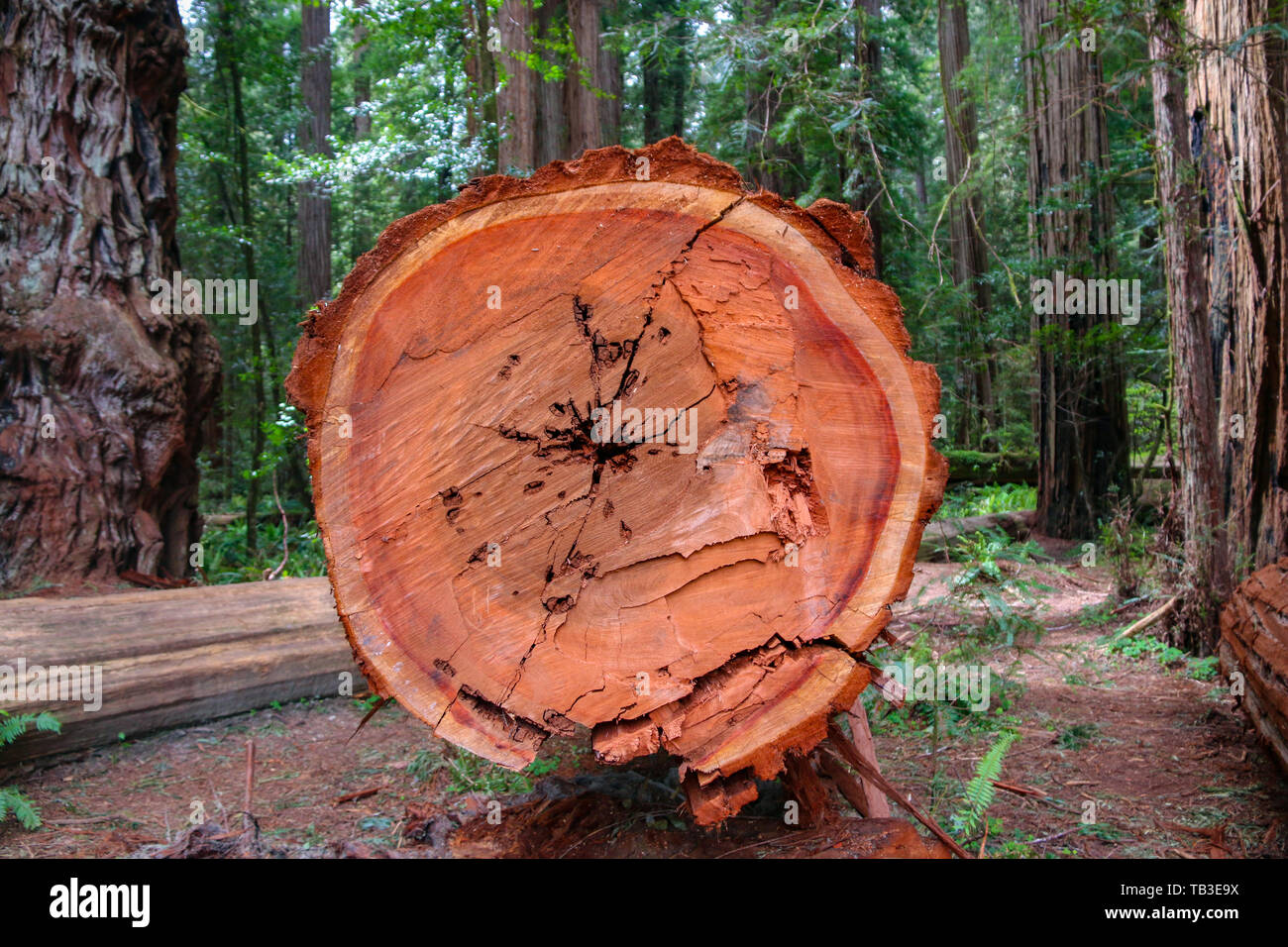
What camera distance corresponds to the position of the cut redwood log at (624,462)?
99.2 inches

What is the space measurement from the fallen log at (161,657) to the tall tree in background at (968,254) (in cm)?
693

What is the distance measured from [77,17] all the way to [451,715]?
520 cm

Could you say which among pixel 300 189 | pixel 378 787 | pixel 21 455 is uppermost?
pixel 300 189

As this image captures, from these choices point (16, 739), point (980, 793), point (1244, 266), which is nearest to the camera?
point (980, 793)

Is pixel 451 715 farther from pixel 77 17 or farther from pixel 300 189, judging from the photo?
pixel 300 189

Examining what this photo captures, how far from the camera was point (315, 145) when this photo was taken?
37.1 feet

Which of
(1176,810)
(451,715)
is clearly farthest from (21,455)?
(1176,810)

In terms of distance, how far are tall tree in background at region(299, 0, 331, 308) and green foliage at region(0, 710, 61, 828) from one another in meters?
6.19

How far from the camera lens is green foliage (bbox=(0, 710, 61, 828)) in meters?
3.17

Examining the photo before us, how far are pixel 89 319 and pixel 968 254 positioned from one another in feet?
40.8

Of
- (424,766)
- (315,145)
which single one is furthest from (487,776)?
(315,145)

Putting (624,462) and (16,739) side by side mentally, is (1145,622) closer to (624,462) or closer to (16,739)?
(624,462)

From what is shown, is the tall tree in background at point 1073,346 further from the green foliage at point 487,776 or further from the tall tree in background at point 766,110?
the green foliage at point 487,776
